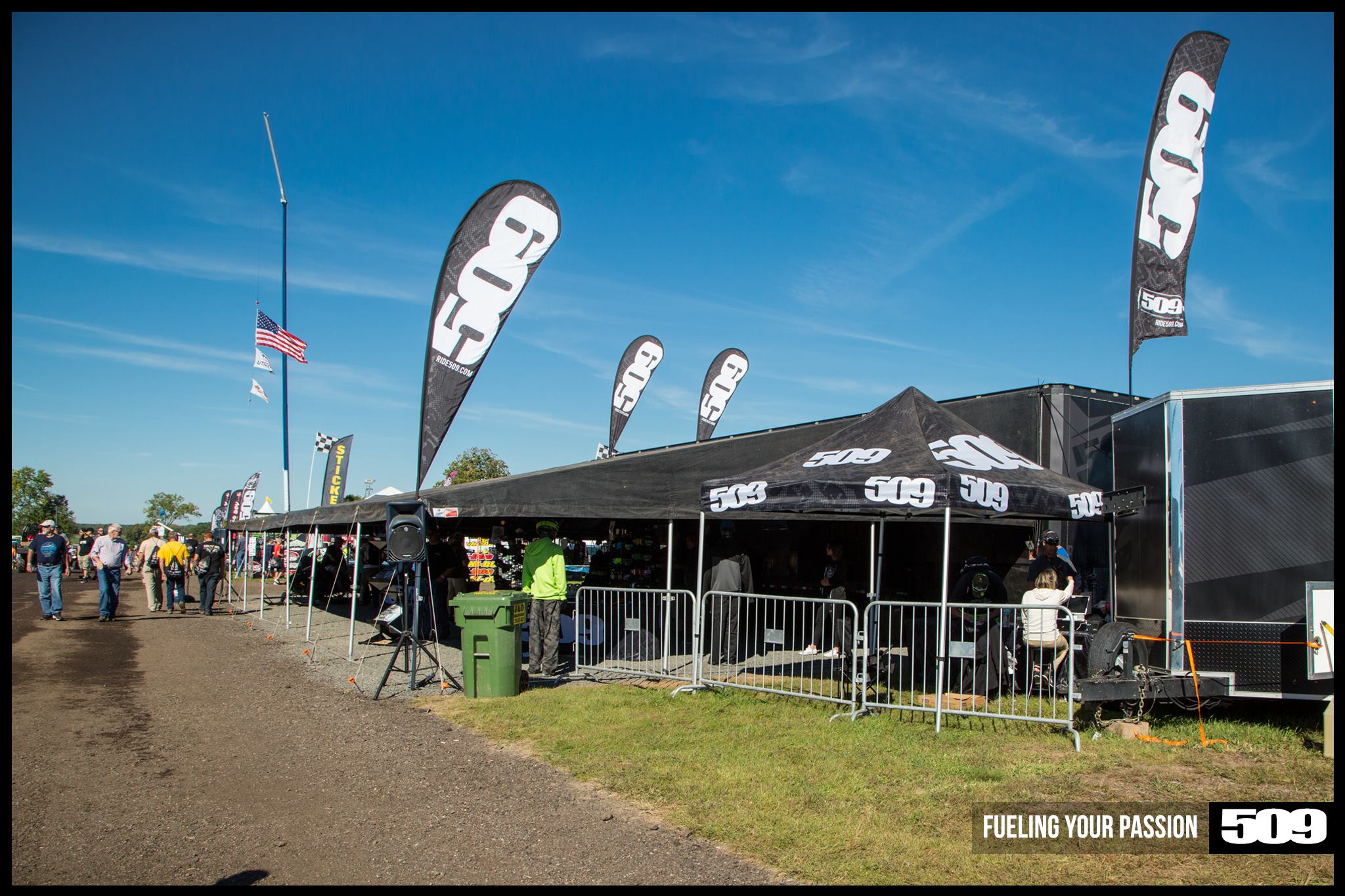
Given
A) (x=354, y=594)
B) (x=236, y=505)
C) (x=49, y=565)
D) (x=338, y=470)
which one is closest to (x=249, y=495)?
(x=236, y=505)

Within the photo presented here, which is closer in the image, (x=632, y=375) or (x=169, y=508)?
(x=632, y=375)

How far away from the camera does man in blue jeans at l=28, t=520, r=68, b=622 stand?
1655 cm

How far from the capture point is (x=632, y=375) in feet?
68.0

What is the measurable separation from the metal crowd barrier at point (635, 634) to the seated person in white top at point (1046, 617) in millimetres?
3159

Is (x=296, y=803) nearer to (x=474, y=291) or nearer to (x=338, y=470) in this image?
(x=474, y=291)

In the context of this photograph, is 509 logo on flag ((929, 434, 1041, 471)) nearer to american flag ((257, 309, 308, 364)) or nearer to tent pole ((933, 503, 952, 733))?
tent pole ((933, 503, 952, 733))

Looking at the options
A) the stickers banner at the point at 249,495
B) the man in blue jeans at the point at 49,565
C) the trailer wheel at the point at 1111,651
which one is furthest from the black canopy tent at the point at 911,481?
the stickers banner at the point at 249,495

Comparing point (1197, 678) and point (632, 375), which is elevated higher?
point (632, 375)

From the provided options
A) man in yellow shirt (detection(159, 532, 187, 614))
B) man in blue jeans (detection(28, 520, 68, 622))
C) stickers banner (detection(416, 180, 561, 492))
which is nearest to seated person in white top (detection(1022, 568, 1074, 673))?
stickers banner (detection(416, 180, 561, 492))

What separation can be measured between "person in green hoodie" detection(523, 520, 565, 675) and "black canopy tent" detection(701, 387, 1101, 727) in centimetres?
231

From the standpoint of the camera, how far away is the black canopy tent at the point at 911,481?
7.26 meters

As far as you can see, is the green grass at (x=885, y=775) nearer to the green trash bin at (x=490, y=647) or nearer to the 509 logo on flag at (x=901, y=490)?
the green trash bin at (x=490, y=647)

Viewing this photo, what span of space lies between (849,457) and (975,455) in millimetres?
1129

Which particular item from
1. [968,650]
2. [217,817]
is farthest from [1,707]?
[968,650]
